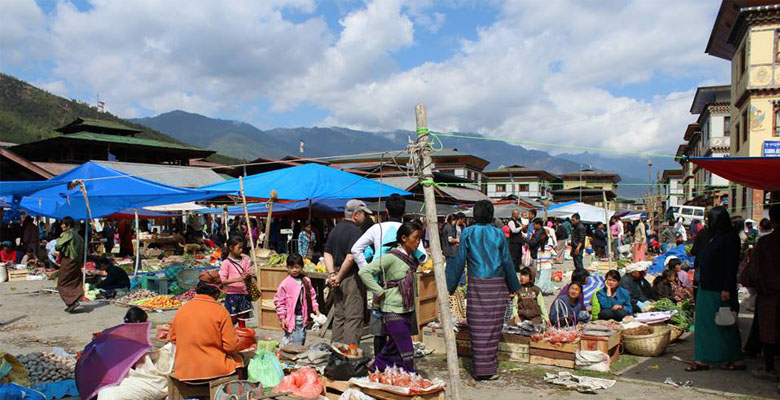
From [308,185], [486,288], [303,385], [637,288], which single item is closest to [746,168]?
[486,288]

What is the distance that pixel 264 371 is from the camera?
5.12 m

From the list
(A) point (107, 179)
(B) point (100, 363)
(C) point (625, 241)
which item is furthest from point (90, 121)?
(B) point (100, 363)

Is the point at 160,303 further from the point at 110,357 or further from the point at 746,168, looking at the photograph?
the point at 746,168

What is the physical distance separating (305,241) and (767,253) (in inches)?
413

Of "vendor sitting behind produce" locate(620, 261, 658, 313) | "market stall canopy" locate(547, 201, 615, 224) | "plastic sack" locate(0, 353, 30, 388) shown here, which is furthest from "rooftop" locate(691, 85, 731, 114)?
"plastic sack" locate(0, 353, 30, 388)

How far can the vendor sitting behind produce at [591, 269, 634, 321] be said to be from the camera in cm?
771

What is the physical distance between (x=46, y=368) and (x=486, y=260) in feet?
15.8

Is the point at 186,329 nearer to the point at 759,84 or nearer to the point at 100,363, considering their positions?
the point at 100,363

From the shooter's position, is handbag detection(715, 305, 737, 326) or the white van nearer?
handbag detection(715, 305, 737, 326)

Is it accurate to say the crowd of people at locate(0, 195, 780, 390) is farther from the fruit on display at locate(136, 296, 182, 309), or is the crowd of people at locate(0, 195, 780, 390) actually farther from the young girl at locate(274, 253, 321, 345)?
the fruit on display at locate(136, 296, 182, 309)

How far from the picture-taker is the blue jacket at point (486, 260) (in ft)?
19.3

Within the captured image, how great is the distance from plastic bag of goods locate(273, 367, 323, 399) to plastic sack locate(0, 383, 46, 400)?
6.77 ft

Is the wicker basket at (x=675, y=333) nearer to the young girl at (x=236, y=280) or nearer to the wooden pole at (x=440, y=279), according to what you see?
the wooden pole at (x=440, y=279)

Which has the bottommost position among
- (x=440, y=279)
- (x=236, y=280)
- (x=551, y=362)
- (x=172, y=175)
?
(x=551, y=362)
